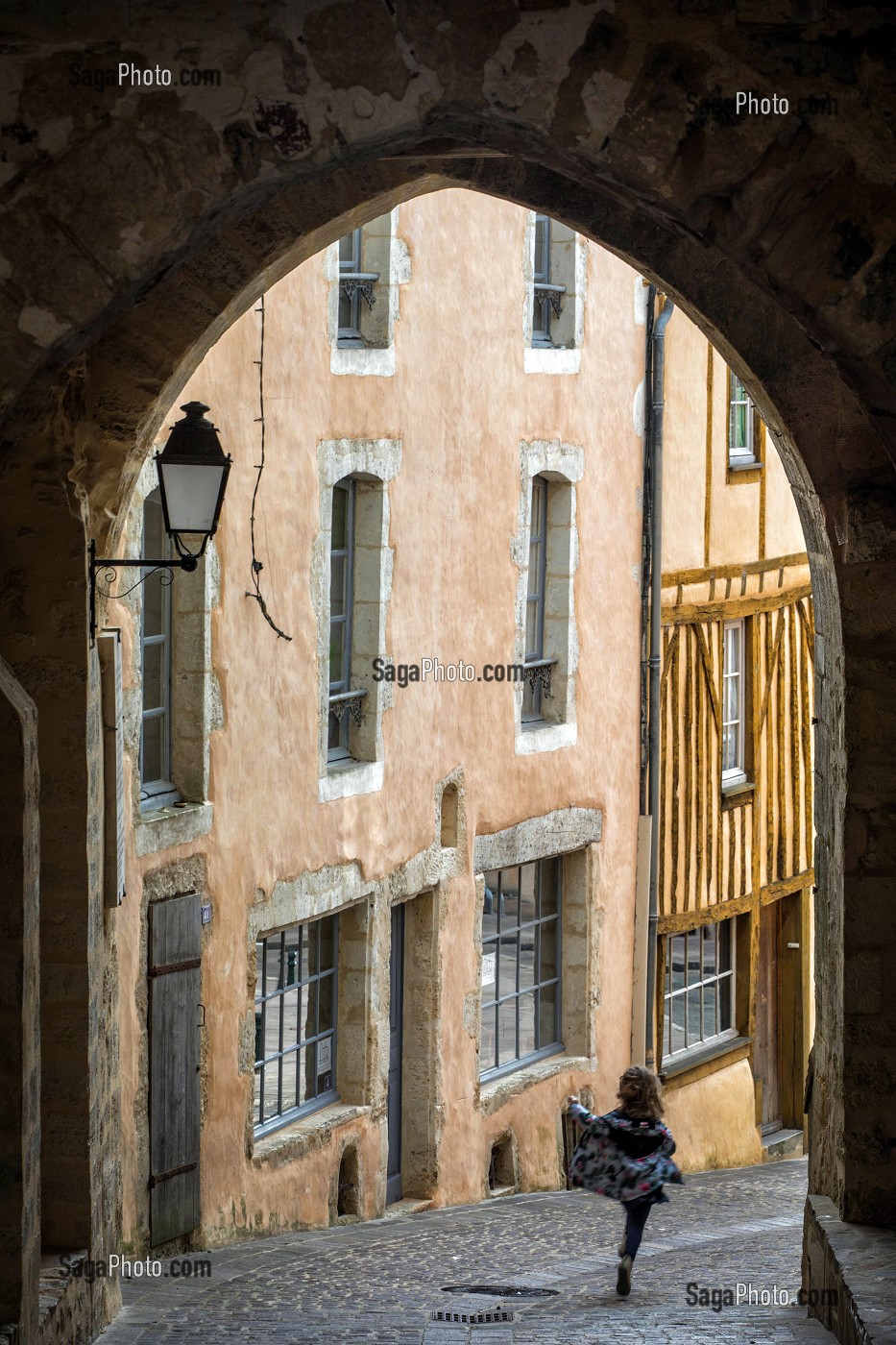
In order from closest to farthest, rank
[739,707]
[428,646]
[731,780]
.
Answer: [428,646] → [731,780] → [739,707]

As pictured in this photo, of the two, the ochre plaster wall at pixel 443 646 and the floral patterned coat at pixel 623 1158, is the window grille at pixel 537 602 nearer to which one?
the ochre plaster wall at pixel 443 646

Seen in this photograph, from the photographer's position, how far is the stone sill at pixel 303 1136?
9.84 meters

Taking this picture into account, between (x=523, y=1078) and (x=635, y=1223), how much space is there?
16.8 feet

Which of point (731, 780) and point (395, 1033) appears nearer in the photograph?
point (395, 1033)

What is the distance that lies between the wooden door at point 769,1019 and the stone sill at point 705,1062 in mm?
406

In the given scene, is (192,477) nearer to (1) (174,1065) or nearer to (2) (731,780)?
(1) (174,1065)

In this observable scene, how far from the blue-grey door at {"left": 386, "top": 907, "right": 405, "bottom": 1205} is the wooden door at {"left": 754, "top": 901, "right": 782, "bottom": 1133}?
4.47m

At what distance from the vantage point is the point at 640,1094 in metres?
7.20

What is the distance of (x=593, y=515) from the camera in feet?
41.8

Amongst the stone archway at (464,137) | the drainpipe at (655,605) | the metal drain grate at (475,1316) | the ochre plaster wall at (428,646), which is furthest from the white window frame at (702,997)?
the stone archway at (464,137)

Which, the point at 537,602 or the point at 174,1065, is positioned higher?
the point at 537,602

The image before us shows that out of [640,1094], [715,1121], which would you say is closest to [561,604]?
[715,1121]

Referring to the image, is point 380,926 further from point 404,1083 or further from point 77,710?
point 77,710

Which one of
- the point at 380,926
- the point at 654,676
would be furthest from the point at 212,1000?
the point at 654,676
